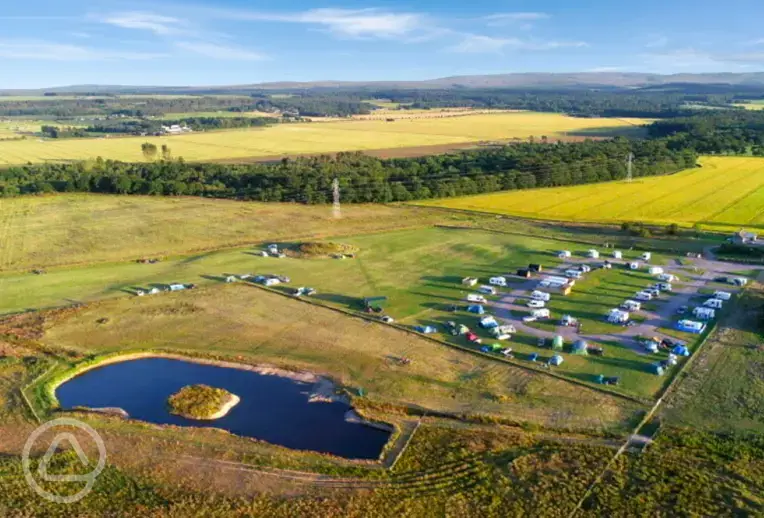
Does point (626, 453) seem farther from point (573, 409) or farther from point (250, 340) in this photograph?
point (250, 340)

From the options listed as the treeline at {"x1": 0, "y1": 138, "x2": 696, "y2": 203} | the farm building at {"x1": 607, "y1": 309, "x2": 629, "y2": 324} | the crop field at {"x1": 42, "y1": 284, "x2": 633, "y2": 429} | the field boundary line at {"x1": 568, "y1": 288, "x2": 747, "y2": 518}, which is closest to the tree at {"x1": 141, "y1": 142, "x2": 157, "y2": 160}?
the treeline at {"x1": 0, "y1": 138, "x2": 696, "y2": 203}

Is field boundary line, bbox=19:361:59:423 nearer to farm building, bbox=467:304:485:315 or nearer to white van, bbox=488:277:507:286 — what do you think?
farm building, bbox=467:304:485:315

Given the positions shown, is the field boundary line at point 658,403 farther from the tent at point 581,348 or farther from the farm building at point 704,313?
the tent at point 581,348

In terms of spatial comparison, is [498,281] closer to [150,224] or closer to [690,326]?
[690,326]

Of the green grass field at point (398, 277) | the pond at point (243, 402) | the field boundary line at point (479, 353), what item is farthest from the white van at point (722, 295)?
the pond at point (243, 402)

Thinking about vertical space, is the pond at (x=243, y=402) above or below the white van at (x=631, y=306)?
below

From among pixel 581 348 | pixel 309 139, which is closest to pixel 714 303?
pixel 581 348

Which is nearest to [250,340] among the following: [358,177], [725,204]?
[358,177]
